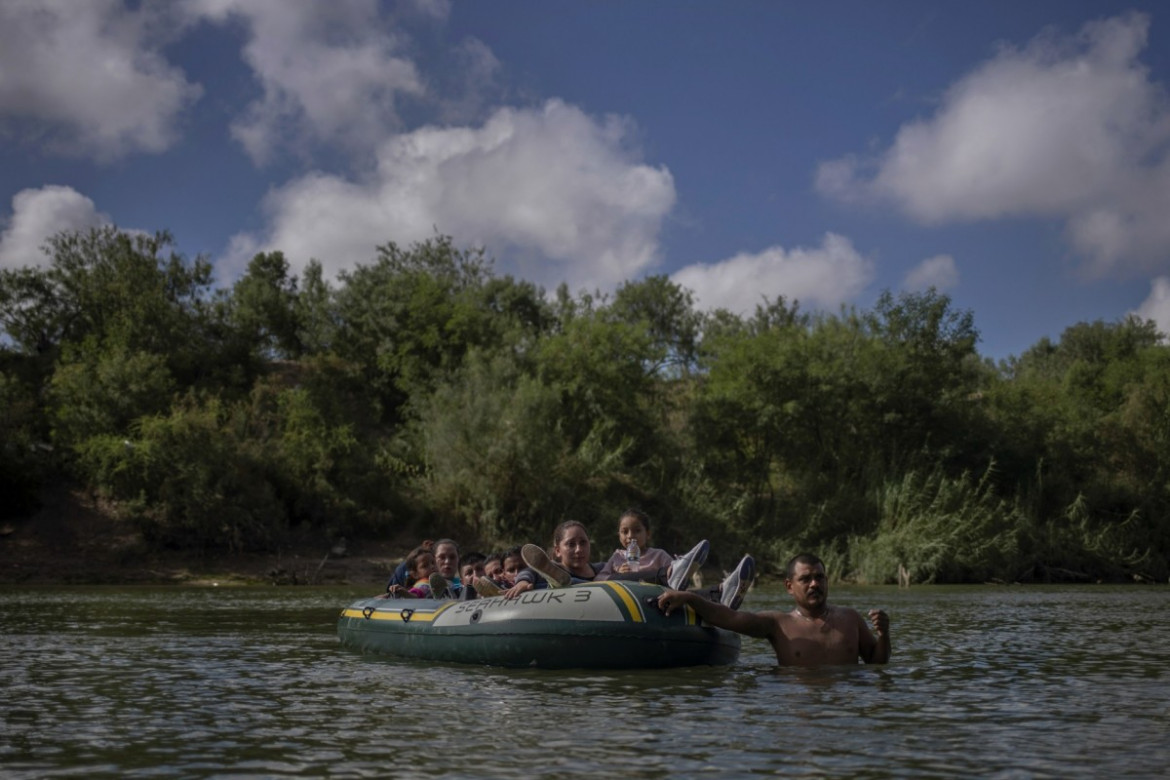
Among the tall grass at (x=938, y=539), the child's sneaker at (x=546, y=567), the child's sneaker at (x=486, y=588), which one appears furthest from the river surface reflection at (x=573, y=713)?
the tall grass at (x=938, y=539)

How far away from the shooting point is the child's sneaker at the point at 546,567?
1013cm

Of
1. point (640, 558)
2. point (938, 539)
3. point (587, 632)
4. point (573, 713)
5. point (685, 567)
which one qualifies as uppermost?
point (938, 539)

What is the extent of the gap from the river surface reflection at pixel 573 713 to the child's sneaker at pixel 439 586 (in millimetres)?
877

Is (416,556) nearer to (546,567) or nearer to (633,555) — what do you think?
(633,555)

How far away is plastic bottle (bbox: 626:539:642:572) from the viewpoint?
1093 centimetres

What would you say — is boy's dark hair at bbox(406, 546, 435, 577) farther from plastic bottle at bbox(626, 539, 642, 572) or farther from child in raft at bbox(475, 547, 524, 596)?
plastic bottle at bbox(626, 539, 642, 572)

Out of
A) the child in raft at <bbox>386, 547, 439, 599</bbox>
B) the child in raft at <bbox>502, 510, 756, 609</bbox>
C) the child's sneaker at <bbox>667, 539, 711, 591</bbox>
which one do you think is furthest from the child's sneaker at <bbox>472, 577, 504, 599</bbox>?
the child's sneaker at <bbox>667, 539, 711, 591</bbox>

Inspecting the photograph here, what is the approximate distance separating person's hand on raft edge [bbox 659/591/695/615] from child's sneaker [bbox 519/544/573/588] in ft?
3.09

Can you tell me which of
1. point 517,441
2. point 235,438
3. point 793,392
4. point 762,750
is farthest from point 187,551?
point 762,750

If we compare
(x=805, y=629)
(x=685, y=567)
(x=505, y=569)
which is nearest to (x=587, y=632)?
(x=685, y=567)

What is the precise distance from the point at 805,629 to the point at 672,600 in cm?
107

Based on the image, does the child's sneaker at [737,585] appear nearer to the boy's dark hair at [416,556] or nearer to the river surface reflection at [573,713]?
the river surface reflection at [573,713]

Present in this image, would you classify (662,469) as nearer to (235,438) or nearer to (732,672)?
(235,438)

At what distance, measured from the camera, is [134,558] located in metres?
33.5
